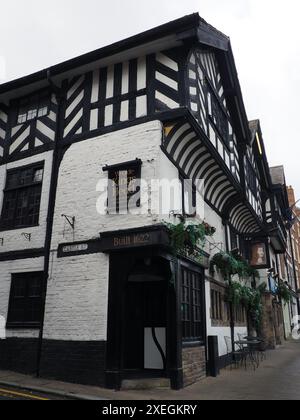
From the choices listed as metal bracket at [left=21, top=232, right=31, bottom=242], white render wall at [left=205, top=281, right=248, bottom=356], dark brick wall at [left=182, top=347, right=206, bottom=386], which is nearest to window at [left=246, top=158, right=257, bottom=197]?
white render wall at [left=205, top=281, right=248, bottom=356]

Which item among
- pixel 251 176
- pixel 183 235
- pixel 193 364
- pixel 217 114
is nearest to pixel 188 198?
pixel 183 235

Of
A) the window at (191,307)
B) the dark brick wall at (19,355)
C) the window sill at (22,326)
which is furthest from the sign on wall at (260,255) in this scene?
the dark brick wall at (19,355)

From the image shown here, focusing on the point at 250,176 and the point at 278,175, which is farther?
the point at 278,175

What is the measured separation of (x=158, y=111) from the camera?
9953 mm

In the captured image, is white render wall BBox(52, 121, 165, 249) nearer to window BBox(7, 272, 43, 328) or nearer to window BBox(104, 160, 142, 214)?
window BBox(104, 160, 142, 214)

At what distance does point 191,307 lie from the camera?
10.3m

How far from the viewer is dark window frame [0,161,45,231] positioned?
11.5 m

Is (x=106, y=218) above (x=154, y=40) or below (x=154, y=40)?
below

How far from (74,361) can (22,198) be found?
17.9 ft

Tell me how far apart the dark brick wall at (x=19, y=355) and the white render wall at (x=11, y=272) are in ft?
0.61

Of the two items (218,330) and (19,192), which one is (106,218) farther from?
(218,330)

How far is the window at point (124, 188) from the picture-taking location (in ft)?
31.0

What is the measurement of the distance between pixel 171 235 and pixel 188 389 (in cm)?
357

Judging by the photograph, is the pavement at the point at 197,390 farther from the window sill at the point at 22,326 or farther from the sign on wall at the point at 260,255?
the sign on wall at the point at 260,255
